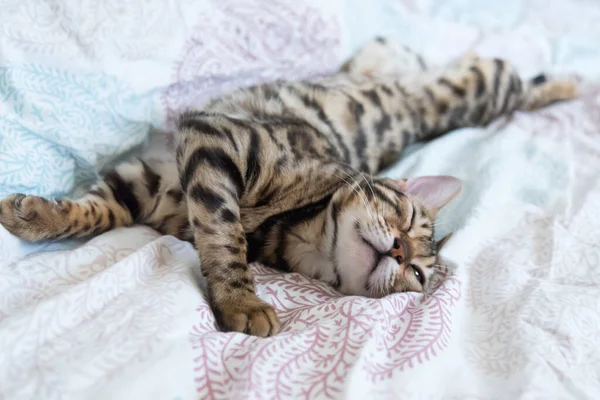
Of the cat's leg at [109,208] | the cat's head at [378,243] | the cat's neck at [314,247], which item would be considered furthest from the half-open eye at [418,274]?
the cat's leg at [109,208]

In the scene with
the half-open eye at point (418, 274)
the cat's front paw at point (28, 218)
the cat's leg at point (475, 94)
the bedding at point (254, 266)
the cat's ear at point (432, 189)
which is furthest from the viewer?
the cat's leg at point (475, 94)

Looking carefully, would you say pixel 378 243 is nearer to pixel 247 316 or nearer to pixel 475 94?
pixel 247 316

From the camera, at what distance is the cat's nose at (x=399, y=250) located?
42.3 inches

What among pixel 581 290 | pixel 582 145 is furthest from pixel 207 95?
pixel 582 145

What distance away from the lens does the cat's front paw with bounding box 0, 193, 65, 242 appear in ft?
3.23

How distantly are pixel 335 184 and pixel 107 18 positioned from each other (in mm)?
674

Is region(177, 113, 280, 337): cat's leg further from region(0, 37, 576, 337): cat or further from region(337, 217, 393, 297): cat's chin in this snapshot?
region(337, 217, 393, 297): cat's chin

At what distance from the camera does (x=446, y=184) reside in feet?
4.16

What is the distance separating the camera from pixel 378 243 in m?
1.07

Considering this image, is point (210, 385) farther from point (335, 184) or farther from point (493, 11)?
point (493, 11)

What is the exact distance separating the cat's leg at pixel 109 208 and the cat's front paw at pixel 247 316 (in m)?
0.32

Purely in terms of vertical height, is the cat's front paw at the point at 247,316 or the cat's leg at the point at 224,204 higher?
the cat's leg at the point at 224,204

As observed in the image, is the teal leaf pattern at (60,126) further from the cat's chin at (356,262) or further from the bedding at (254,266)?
the cat's chin at (356,262)

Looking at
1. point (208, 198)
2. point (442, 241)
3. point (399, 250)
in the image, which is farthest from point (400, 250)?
point (208, 198)
